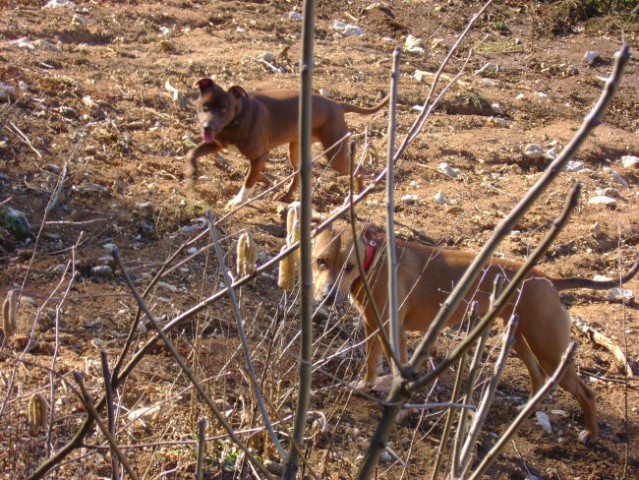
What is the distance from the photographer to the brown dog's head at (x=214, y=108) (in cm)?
707

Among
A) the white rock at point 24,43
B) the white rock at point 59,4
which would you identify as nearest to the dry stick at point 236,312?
the white rock at point 24,43

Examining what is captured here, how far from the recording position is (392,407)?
155 centimetres

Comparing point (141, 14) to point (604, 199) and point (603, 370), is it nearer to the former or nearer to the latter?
point (604, 199)

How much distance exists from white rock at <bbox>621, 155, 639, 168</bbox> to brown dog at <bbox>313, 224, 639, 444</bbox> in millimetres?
5102

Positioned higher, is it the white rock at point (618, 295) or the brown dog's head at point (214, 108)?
the brown dog's head at point (214, 108)

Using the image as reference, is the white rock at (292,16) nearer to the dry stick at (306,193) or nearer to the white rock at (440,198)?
the white rock at (440,198)

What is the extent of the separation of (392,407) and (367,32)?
39.3ft

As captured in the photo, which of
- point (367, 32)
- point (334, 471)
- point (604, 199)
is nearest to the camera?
point (334, 471)

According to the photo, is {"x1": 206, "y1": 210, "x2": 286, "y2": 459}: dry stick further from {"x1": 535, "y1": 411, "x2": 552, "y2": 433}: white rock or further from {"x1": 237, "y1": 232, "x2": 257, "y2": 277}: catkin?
{"x1": 535, "y1": 411, "x2": 552, "y2": 433}: white rock

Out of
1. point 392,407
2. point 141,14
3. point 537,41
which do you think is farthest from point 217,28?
point 392,407

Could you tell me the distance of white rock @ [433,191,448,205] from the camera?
25.7 ft

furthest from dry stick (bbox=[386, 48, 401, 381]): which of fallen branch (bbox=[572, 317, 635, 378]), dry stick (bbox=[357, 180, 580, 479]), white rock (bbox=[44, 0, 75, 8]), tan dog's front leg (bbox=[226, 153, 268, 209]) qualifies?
white rock (bbox=[44, 0, 75, 8])

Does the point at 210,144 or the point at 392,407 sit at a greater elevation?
the point at 392,407

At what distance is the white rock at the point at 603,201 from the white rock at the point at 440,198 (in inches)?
58.1
